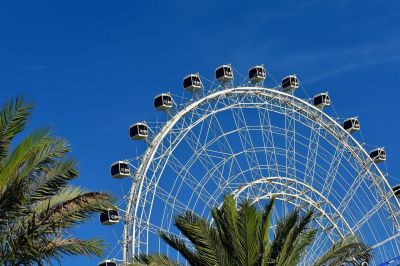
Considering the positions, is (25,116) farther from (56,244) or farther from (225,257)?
(225,257)

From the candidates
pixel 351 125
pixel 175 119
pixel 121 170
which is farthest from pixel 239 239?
pixel 351 125

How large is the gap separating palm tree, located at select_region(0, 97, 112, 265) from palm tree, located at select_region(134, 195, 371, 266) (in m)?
3.66

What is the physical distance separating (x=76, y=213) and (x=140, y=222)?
819 inches

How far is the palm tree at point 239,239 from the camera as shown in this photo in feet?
59.7

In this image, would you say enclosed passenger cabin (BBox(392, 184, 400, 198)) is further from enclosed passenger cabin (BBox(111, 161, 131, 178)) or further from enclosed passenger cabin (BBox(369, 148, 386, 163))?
enclosed passenger cabin (BBox(111, 161, 131, 178))

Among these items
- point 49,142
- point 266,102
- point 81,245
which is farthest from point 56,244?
point 266,102

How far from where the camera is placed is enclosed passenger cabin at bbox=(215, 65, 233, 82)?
136 feet

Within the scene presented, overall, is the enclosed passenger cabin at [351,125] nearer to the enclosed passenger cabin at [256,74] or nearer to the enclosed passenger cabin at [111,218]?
the enclosed passenger cabin at [256,74]

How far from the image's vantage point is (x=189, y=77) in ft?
133

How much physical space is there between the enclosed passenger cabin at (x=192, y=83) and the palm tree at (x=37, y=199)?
24947mm

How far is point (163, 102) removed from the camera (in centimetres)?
3925

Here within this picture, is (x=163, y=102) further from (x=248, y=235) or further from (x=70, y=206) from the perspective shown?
(x=70, y=206)

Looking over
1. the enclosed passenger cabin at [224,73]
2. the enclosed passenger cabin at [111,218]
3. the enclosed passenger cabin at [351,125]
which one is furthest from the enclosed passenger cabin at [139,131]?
the enclosed passenger cabin at [351,125]

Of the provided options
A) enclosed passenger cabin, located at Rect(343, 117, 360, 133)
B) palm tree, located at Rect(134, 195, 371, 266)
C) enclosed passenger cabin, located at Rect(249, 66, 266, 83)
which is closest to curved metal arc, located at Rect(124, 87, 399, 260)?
enclosed passenger cabin, located at Rect(249, 66, 266, 83)
